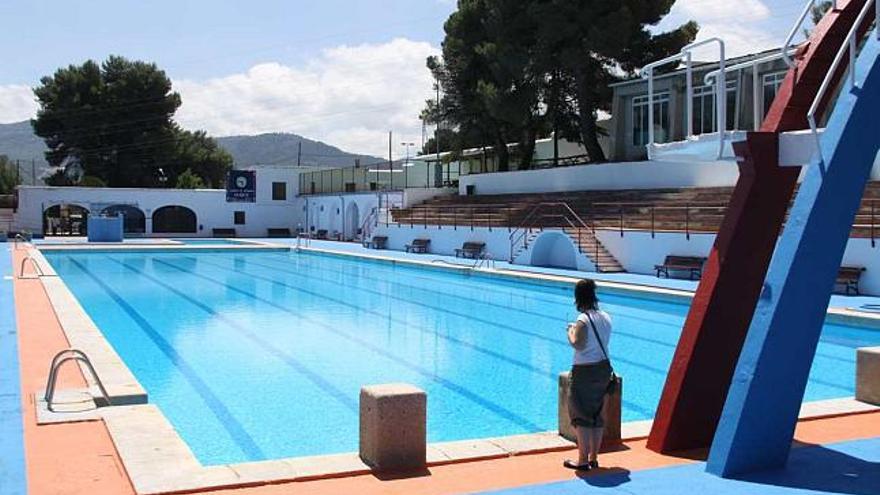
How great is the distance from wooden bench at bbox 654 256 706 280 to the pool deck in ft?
42.5

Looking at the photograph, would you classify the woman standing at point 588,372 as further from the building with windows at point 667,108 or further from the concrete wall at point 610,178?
the building with windows at point 667,108

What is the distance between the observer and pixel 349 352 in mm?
11859

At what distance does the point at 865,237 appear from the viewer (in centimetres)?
1617

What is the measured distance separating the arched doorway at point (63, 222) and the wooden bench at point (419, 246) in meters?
20.4

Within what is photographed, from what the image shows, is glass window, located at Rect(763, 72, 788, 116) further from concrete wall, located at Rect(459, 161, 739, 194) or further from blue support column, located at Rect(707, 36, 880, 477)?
blue support column, located at Rect(707, 36, 880, 477)

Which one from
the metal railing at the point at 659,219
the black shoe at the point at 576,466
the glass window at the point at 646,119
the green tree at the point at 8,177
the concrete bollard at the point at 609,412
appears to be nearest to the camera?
the black shoe at the point at 576,466

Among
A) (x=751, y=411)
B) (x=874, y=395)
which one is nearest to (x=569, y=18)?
(x=874, y=395)

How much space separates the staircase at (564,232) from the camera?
22.7 meters

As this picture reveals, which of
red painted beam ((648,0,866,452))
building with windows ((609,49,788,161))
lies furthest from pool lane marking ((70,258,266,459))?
building with windows ((609,49,788,161))

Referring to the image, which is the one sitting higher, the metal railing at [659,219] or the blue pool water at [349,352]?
the metal railing at [659,219]

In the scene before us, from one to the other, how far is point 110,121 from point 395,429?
57.2m

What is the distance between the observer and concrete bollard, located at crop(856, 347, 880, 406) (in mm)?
7137

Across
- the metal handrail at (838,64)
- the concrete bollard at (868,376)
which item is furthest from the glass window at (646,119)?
the metal handrail at (838,64)

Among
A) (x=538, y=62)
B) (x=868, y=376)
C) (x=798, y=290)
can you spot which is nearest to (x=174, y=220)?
(x=538, y=62)
